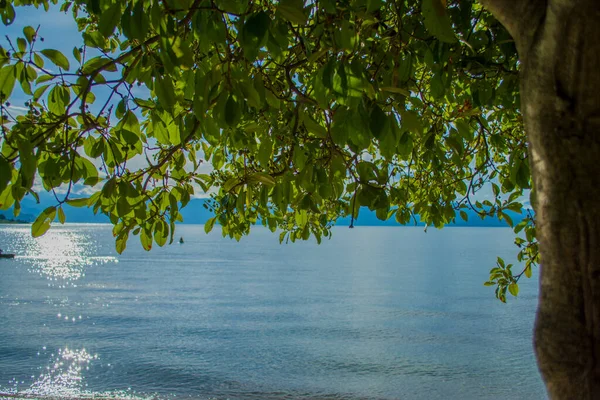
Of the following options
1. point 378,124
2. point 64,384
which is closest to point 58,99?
point 378,124

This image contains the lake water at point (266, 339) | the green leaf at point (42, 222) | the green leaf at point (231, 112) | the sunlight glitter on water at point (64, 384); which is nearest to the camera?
the green leaf at point (231, 112)

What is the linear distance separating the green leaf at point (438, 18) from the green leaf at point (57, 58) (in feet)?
6.43

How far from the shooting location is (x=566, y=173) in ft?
7.36

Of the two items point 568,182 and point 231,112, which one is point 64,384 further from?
point 568,182

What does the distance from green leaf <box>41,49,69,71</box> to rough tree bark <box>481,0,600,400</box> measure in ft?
7.30

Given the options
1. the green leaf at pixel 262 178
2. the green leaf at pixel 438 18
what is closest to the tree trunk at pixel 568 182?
the green leaf at pixel 438 18

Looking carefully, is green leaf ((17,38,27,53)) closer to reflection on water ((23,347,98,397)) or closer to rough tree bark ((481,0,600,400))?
rough tree bark ((481,0,600,400))

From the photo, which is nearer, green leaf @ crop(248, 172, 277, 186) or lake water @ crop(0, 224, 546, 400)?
green leaf @ crop(248, 172, 277, 186)

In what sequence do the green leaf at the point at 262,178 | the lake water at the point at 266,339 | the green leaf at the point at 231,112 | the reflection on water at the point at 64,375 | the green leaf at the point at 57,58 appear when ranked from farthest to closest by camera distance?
the lake water at the point at 266,339, the reflection on water at the point at 64,375, the green leaf at the point at 262,178, the green leaf at the point at 57,58, the green leaf at the point at 231,112

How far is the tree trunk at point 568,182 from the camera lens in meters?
2.17

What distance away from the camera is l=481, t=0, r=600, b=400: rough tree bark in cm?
218

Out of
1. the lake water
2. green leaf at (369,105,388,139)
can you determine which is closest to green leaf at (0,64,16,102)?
green leaf at (369,105,388,139)

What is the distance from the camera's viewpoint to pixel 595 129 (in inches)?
86.9

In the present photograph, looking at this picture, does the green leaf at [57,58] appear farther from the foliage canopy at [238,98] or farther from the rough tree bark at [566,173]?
the rough tree bark at [566,173]
